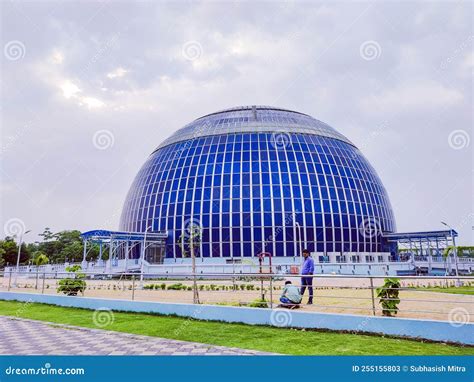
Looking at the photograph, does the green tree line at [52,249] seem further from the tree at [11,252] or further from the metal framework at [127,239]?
the metal framework at [127,239]

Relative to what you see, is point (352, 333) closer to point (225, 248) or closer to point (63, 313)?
point (63, 313)

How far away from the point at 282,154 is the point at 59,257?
2403 inches

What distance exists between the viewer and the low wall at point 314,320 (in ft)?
25.7

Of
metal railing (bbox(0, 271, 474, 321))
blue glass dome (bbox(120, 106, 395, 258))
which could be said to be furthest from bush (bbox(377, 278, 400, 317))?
blue glass dome (bbox(120, 106, 395, 258))

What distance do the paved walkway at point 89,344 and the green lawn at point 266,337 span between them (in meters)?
0.47

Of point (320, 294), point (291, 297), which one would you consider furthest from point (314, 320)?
point (320, 294)

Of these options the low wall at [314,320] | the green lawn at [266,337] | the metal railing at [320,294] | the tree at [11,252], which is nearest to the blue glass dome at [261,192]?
the metal railing at [320,294]

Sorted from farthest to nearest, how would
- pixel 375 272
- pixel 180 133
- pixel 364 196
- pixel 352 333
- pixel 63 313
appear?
pixel 180 133 → pixel 364 196 → pixel 375 272 → pixel 63 313 → pixel 352 333

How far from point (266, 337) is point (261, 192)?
30.8 m

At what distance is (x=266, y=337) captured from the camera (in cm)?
843

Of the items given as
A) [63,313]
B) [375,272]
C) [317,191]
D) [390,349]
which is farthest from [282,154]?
[390,349]

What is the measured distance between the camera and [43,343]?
322 inches

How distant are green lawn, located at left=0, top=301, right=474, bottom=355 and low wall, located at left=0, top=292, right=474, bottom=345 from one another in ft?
0.96

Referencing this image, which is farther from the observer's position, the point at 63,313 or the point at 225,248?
the point at 225,248
